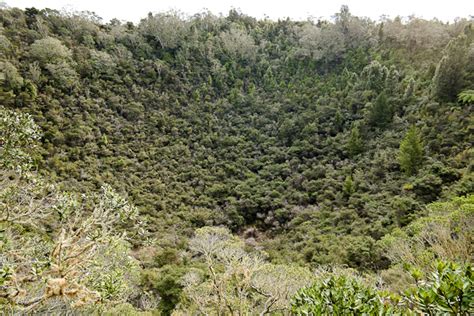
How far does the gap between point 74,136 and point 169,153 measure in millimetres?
8542

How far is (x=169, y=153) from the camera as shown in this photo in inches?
1131

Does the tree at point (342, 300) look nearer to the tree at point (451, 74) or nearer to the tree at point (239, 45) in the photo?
the tree at point (451, 74)

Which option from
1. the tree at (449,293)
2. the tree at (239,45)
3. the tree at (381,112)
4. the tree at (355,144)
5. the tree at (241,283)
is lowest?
the tree at (241,283)

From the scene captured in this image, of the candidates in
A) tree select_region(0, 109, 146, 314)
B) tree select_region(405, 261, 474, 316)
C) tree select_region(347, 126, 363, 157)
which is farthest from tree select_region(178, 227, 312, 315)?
tree select_region(347, 126, 363, 157)

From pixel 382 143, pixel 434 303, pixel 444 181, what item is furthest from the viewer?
pixel 382 143

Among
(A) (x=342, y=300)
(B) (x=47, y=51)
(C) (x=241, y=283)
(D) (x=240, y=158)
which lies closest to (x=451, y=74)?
(D) (x=240, y=158)

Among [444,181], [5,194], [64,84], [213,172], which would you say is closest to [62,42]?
[64,84]

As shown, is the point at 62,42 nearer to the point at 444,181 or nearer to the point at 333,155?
the point at 333,155

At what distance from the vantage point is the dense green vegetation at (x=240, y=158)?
5.51 metres

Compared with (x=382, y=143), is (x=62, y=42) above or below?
above

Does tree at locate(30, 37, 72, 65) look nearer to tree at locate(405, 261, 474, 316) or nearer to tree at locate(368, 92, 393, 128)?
tree at locate(368, 92, 393, 128)

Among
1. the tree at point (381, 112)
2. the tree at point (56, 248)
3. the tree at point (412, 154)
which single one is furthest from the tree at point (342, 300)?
the tree at point (381, 112)

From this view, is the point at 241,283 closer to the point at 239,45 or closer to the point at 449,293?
the point at 449,293

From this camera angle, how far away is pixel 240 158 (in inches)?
1153
